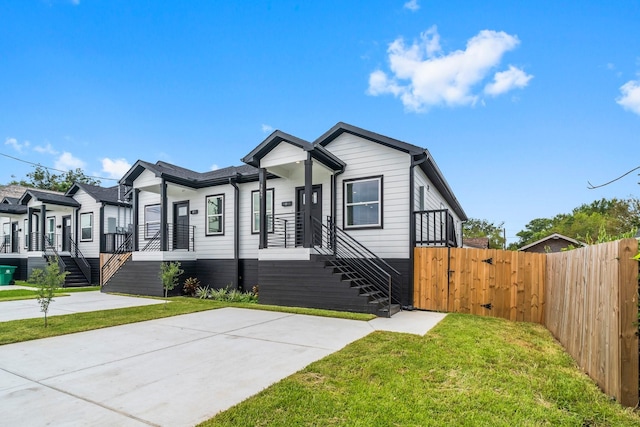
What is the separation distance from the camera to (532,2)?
927cm

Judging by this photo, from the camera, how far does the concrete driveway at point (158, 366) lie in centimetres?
300

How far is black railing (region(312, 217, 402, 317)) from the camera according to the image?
8892 mm

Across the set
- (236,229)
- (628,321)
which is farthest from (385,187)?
(628,321)

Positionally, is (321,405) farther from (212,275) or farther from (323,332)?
(212,275)

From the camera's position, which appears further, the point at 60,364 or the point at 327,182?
the point at 327,182

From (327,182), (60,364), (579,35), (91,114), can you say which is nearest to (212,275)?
(327,182)

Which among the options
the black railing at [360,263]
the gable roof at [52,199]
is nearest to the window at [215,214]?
the black railing at [360,263]

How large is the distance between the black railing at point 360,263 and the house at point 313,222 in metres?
0.03

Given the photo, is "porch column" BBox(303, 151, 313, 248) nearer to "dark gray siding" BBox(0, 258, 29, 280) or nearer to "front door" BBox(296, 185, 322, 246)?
"front door" BBox(296, 185, 322, 246)

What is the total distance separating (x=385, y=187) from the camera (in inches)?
369

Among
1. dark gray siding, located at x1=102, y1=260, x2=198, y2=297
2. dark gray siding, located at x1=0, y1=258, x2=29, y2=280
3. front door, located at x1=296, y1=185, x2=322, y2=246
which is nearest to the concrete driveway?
front door, located at x1=296, y1=185, x2=322, y2=246

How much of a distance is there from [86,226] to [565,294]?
20458 millimetres

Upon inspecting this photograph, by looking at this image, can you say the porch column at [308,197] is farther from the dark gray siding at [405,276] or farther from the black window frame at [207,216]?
the black window frame at [207,216]

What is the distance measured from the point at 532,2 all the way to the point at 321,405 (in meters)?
11.4
